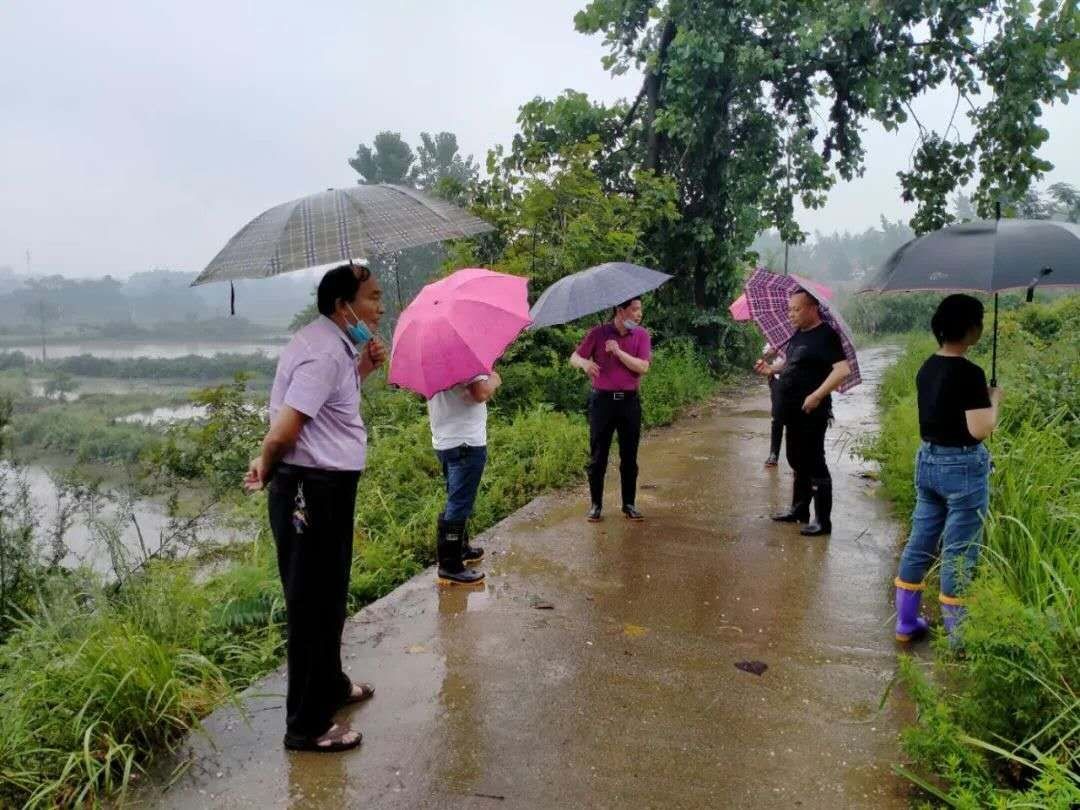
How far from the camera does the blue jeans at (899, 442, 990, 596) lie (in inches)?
130

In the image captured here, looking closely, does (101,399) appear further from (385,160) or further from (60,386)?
(385,160)

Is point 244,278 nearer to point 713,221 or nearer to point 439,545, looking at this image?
point 439,545

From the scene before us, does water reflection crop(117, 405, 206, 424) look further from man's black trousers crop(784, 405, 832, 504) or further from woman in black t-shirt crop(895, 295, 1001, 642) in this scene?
woman in black t-shirt crop(895, 295, 1001, 642)

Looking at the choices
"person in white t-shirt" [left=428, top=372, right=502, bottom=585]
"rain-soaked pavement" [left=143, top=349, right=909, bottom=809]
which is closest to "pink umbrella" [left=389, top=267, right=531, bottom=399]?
"person in white t-shirt" [left=428, top=372, right=502, bottom=585]

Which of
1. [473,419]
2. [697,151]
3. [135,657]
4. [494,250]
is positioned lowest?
[135,657]

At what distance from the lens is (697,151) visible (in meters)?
12.4

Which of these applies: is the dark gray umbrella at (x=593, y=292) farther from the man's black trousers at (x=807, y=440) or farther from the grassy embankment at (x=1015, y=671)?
the grassy embankment at (x=1015, y=671)

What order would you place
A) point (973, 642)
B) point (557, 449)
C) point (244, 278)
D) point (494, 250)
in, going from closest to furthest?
point (973, 642) < point (244, 278) < point (557, 449) < point (494, 250)

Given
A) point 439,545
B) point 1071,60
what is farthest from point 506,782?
point 1071,60

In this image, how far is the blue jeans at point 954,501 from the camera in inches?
130

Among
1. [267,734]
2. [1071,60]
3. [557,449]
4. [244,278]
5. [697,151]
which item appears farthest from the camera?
[697,151]

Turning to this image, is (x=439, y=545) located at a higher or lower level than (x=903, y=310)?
lower

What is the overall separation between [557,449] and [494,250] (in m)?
3.88

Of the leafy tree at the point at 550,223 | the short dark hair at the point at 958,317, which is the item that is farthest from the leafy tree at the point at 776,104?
the short dark hair at the point at 958,317
